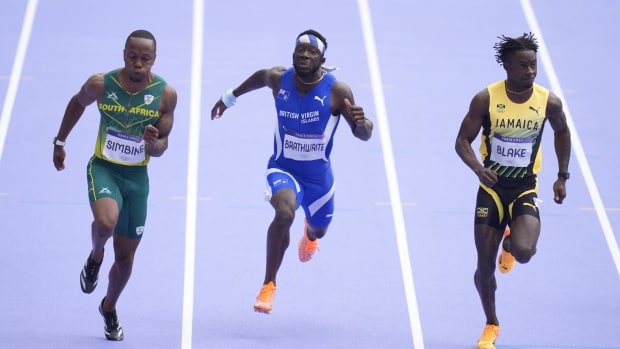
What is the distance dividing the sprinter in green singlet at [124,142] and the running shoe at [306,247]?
1.79 m

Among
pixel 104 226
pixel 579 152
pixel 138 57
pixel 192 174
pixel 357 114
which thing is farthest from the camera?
pixel 579 152

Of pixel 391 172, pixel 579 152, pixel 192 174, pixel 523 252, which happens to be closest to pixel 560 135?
pixel 523 252

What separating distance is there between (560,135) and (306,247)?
2362 millimetres

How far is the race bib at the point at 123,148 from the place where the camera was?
8.48 meters

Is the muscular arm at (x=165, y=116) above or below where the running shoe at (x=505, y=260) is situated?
above

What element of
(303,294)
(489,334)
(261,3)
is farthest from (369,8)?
(489,334)

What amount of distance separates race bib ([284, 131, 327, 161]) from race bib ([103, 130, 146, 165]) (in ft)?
3.72

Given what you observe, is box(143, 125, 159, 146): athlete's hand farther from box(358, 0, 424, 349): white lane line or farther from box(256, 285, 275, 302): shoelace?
box(358, 0, 424, 349): white lane line

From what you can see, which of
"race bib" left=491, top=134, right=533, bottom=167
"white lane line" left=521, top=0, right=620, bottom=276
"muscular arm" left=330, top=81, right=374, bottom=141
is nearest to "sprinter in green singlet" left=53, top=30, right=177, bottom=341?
"muscular arm" left=330, top=81, right=374, bottom=141

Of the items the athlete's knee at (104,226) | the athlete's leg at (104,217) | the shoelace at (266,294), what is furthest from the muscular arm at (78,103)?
the shoelace at (266,294)

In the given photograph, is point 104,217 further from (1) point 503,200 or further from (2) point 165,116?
(1) point 503,200

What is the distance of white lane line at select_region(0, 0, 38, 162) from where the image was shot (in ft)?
40.7

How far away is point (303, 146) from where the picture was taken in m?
9.09

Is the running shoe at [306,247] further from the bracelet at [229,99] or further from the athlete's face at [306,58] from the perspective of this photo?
the athlete's face at [306,58]
